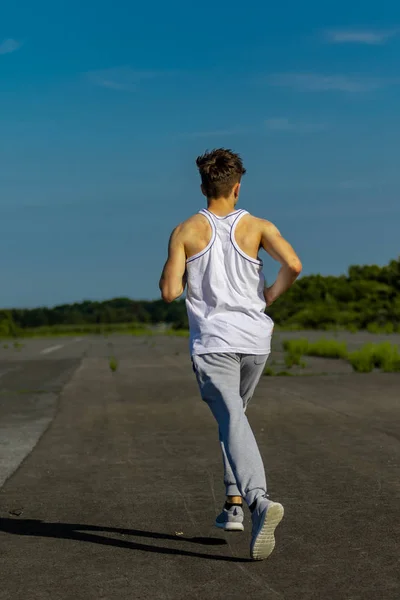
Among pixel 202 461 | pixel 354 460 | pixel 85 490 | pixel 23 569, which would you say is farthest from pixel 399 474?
pixel 23 569

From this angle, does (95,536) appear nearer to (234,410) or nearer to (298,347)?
(234,410)

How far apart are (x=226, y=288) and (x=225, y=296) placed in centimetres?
5

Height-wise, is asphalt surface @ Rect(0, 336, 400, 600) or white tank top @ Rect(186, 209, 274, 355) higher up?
white tank top @ Rect(186, 209, 274, 355)

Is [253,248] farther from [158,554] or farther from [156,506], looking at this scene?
[156,506]

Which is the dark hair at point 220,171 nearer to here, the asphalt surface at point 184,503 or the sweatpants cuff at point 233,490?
the sweatpants cuff at point 233,490

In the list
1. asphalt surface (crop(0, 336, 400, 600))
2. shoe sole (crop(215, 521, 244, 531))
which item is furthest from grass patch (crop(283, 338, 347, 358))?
shoe sole (crop(215, 521, 244, 531))

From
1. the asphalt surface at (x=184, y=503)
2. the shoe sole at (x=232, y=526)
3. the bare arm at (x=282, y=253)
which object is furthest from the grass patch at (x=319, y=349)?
the bare arm at (x=282, y=253)

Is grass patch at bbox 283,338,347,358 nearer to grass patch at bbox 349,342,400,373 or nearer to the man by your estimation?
grass patch at bbox 349,342,400,373

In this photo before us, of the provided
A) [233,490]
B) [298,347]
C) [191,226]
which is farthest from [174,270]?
[298,347]

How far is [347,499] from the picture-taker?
6.72 metres

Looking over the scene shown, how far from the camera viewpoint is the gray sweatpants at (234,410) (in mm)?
5099

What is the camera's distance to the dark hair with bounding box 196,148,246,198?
5.33 metres

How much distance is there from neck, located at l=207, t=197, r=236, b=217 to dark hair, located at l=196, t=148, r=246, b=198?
0.02 metres

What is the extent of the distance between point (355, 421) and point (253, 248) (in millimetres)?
6760
